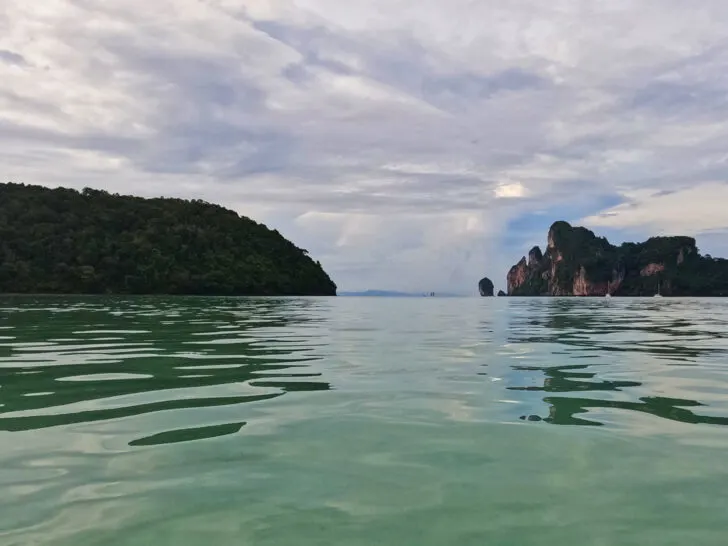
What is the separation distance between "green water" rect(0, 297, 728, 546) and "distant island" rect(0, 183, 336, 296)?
318 feet

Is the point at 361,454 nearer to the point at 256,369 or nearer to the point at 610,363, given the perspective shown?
the point at 256,369

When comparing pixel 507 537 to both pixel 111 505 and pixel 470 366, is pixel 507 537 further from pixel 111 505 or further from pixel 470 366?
pixel 470 366

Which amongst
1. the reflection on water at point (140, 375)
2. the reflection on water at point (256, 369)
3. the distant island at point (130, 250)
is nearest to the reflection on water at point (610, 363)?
the reflection on water at point (256, 369)

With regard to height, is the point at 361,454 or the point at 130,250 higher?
the point at 130,250

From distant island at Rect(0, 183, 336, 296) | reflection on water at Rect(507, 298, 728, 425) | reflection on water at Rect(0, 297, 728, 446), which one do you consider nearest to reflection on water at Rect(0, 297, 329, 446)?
reflection on water at Rect(0, 297, 728, 446)

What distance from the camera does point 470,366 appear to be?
1264 cm

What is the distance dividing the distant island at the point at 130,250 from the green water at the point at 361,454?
96892 millimetres

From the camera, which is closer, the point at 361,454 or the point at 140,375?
the point at 361,454

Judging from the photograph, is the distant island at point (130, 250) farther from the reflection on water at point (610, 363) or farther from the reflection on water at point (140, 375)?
the reflection on water at point (610, 363)

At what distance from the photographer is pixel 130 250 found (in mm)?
112188

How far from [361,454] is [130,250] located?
114459mm

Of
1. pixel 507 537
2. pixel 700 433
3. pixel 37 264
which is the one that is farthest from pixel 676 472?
pixel 37 264

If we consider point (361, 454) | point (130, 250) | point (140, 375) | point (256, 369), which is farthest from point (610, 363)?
point (130, 250)

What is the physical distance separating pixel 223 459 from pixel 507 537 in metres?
2.83
